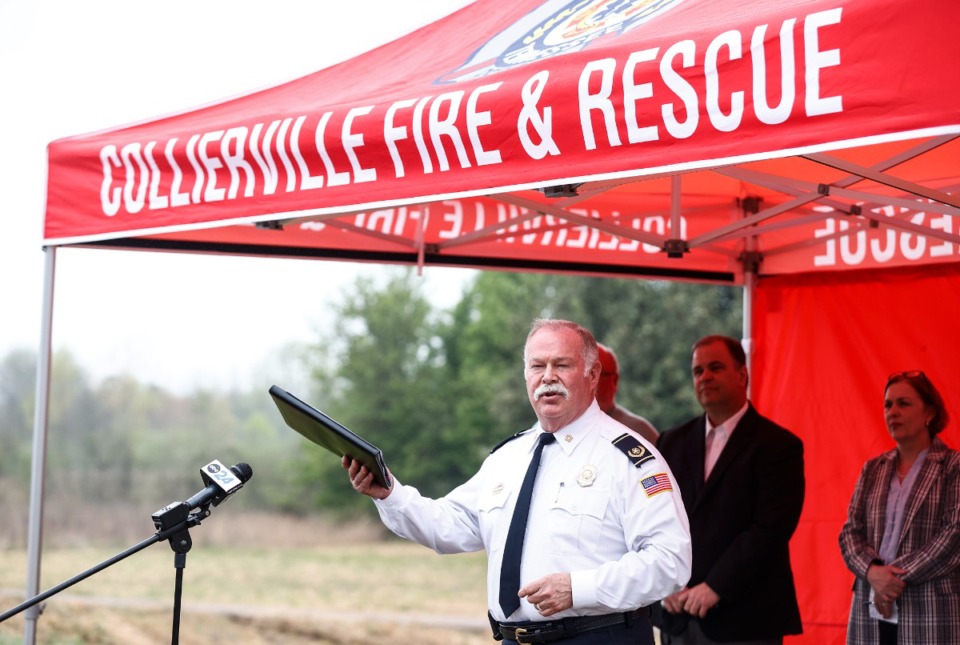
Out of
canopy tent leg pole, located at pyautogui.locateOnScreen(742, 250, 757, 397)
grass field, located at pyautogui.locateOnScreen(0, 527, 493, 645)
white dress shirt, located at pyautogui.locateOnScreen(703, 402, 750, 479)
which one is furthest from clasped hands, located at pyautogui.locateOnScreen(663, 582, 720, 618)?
grass field, located at pyautogui.locateOnScreen(0, 527, 493, 645)

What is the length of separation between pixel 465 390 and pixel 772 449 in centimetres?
2335

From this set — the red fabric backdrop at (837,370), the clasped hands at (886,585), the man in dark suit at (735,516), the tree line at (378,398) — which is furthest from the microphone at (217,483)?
the tree line at (378,398)

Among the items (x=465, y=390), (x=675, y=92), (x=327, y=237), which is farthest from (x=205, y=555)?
(x=675, y=92)

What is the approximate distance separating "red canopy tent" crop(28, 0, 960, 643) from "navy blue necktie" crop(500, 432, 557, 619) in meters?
0.83

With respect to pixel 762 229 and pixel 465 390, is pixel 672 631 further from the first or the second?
pixel 465 390

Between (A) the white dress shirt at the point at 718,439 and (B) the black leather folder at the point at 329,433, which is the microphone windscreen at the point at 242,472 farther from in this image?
(A) the white dress shirt at the point at 718,439

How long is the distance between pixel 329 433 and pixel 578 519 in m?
0.73

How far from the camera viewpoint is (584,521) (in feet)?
10.8

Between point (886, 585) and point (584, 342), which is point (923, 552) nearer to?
point (886, 585)

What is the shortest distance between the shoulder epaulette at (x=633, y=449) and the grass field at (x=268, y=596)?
1101cm

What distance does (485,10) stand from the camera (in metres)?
4.75

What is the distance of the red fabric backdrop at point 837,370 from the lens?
559 cm

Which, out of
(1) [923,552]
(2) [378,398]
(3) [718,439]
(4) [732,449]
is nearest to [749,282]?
(3) [718,439]

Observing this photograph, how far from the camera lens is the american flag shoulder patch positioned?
3.26m
